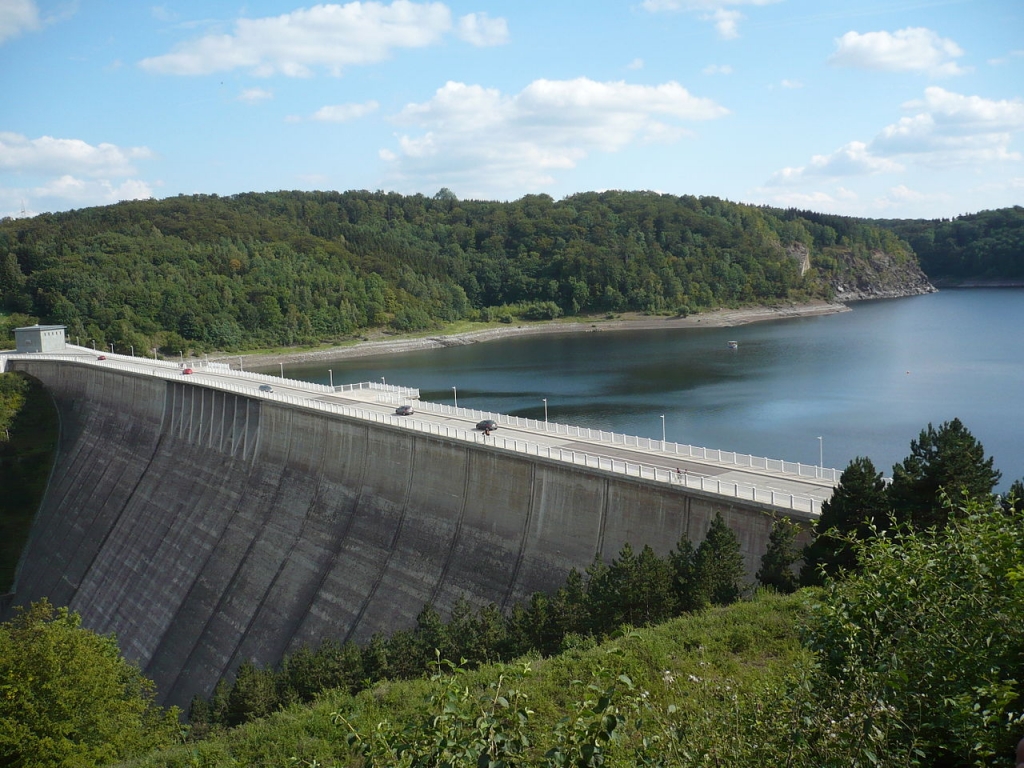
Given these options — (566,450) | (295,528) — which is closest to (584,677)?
(566,450)

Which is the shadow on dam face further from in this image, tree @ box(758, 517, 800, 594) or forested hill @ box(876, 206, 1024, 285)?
forested hill @ box(876, 206, 1024, 285)

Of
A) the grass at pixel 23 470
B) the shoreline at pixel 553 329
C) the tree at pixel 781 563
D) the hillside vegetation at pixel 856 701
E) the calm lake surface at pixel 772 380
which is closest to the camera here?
the hillside vegetation at pixel 856 701

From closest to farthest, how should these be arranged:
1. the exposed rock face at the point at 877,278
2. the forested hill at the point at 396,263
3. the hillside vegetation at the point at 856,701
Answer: the hillside vegetation at the point at 856,701 → the forested hill at the point at 396,263 → the exposed rock face at the point at 877,278

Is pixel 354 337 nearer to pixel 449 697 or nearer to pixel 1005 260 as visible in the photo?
pixel 449 697

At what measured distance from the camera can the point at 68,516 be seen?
143ft

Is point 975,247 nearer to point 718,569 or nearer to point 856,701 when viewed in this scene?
point 718,569

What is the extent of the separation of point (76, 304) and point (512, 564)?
8438cm

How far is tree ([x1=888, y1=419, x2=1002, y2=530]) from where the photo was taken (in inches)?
611

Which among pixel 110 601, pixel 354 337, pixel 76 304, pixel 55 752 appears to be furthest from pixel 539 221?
pixel 55 752

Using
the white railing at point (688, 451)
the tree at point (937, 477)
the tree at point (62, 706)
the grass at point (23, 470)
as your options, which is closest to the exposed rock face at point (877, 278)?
the white railing at point (688, 451)

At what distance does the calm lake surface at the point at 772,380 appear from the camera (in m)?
43.5

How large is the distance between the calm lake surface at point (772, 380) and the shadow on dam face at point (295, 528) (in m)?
13.7

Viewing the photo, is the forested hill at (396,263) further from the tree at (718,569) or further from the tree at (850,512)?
the tree at (850,512)

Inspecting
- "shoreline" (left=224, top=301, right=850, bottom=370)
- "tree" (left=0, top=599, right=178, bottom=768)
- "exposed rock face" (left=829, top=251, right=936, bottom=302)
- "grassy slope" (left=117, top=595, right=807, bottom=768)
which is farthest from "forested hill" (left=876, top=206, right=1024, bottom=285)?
"tree" (left=0, top=599, right=178, bottom=768)
